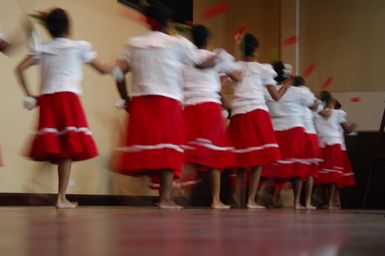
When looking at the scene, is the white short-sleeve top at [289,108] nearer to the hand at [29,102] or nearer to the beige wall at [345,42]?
the hand at [29,102]

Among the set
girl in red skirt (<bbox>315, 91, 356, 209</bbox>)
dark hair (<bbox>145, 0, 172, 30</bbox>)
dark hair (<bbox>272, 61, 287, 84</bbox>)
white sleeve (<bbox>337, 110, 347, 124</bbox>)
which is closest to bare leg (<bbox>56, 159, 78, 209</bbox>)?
dark hair (<bbox>145, 0, 172, 30</bbox>)

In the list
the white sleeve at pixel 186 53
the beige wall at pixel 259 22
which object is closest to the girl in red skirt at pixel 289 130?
the white sleeve at pixel 186 53

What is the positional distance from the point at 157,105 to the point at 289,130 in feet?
7.30

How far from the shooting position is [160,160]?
3.37 metres

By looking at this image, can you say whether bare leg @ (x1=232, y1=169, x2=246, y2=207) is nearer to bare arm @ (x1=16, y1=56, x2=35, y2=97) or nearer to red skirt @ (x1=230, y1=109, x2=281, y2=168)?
red skirt @ (x1=230, y1=109, x2=281, y2=168)

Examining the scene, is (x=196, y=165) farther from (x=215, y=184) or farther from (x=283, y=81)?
(x=283, y=81)

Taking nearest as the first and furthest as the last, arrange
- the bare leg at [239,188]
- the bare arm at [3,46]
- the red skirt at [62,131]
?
the bare arm at [3,46]
the red skirt at [62,131]
the bare leg at [239,188]

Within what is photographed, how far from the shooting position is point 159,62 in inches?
136

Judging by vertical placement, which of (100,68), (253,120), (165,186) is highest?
(100,68)

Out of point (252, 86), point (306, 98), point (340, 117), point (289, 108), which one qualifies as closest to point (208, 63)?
point (252, 86)

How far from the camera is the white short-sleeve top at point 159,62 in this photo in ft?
11.3

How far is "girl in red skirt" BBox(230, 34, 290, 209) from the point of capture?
460cm

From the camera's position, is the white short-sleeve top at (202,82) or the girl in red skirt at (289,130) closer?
the white short-sleeve top at (202,82)

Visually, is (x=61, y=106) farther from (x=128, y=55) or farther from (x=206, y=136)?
(x=206, y=136)
